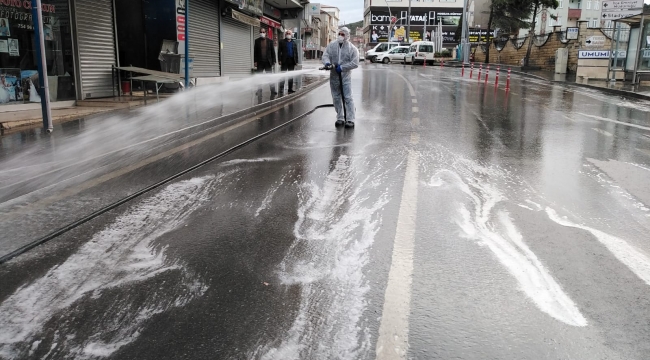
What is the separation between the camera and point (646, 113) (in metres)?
13.0

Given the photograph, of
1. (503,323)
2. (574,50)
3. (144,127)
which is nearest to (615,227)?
(503,323)

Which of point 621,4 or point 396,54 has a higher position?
point 621,4

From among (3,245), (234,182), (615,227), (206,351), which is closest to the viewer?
(206,351)

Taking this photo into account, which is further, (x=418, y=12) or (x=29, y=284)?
(x=418, y=12)

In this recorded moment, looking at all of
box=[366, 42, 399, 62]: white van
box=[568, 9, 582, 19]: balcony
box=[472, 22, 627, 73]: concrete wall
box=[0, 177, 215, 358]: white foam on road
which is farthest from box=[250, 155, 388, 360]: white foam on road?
box=[568, 9, 582, 19]: balcony

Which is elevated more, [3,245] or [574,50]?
[574,50]

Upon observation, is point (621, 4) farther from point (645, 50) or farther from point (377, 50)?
point (377, 50)

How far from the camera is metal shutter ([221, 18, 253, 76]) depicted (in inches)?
Answer: 877

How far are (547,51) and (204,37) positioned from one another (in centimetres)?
2697

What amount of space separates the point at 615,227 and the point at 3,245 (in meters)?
4.56

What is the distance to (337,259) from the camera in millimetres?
3471

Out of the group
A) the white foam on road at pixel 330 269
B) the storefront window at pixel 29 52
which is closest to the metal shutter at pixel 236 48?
the storefront window at pixel 29 52

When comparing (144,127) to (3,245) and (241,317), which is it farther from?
(241,317)

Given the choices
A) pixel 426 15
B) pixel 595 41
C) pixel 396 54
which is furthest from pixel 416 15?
pixel 595 41
